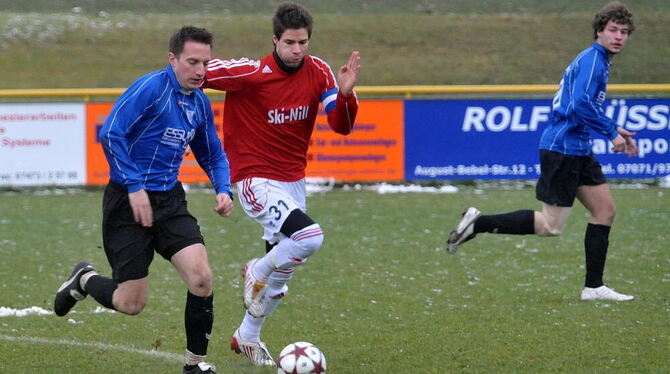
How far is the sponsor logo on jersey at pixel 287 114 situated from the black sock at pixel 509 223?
2263mm

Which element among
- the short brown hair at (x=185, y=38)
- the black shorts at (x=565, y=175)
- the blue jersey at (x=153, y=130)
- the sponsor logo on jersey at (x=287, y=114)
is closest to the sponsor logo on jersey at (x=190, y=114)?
the blue jersey at (x=153, y=130)

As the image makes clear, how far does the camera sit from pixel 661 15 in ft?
76.4

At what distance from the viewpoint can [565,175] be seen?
7.88m

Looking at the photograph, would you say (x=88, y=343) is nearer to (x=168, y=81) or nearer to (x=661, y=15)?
(x=168, y=81)

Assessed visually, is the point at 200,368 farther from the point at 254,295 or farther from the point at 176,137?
the point at 176,137

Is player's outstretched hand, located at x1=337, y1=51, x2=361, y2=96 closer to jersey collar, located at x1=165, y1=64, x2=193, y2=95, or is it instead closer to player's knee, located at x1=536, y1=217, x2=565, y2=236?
jersey collar, located at x1=165, y1=64, x2=193, y2=95

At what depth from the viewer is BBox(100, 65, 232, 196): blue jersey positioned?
5.52m

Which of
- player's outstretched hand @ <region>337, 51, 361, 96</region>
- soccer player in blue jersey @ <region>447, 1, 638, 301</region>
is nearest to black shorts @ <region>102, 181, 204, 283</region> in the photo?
player's outstretched hand @ <region>337, 51, 361, 96</region>

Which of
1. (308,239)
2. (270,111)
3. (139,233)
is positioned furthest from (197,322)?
(270,111)

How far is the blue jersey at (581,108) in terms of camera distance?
7648 mm

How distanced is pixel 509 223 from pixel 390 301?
1115 millimetres

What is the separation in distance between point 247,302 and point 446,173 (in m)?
8.74

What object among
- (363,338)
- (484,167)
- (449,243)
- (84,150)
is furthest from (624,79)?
(363,338)

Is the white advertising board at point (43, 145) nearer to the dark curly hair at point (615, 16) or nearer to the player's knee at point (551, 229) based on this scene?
the player's knee at point (551, 229)
